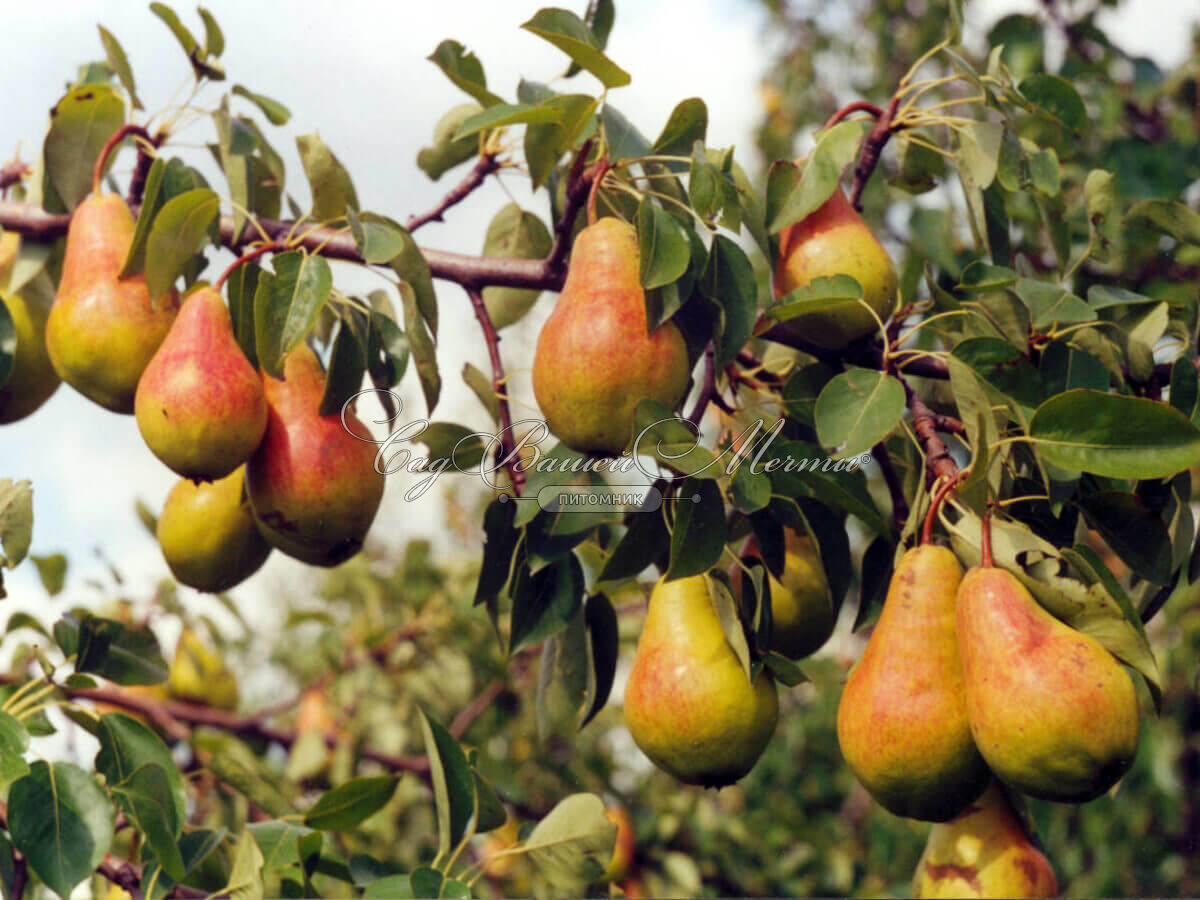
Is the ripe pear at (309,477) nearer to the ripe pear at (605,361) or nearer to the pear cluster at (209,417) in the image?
the pear cluster at (209,417)

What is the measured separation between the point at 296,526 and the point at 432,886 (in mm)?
381

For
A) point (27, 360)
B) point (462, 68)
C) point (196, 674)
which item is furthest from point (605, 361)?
point (196, 674)

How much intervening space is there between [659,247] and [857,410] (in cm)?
23

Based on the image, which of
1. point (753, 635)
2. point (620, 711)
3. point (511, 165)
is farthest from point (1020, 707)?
point (620, 711)

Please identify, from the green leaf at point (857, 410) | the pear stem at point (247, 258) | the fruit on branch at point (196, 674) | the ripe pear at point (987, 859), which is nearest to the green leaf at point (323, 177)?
the pear stem at point (247, 258)

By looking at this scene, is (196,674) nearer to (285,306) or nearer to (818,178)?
(285,306)

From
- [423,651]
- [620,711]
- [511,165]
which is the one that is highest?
[511,165]

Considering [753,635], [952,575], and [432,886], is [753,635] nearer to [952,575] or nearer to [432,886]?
[952,575]

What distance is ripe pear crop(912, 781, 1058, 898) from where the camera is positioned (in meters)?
1.09

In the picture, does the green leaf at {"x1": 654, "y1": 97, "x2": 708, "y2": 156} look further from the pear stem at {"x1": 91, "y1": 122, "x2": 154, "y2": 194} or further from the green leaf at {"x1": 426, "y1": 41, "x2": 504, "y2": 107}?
the pear stem at {"x1": 91, "y1": 122, "x2": 154, "y2": 194}

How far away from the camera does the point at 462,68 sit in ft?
4.51

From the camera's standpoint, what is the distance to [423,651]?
10.6 feet

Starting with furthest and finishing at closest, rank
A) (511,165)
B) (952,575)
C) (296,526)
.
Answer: (511,165) < (296,526) < (952,575)

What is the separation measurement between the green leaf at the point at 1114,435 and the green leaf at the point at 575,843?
0.58 metres
